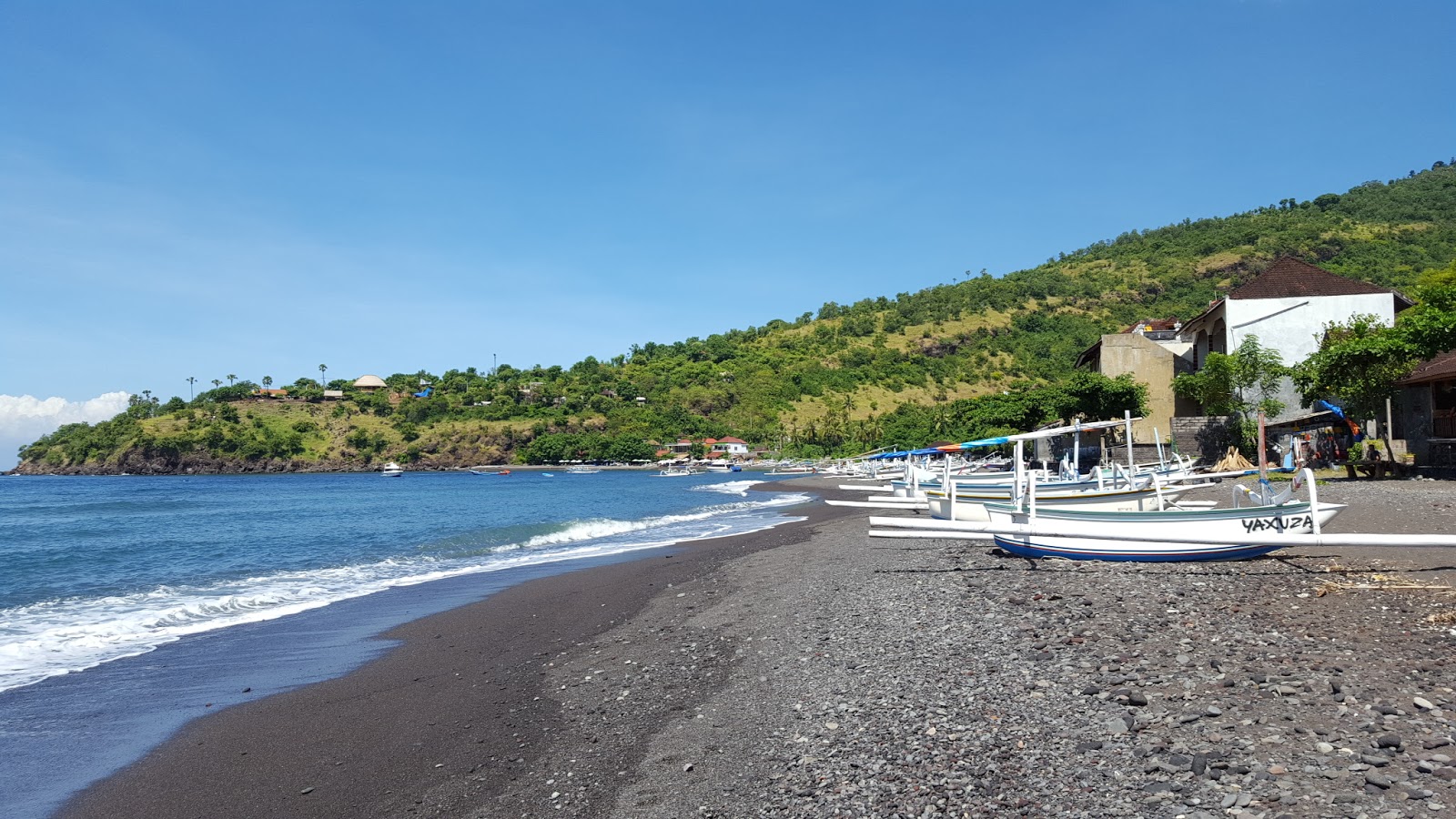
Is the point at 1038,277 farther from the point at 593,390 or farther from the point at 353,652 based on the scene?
the point at 353,652

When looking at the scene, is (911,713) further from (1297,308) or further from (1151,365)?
(1151,365)

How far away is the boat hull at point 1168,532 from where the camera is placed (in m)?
11.4

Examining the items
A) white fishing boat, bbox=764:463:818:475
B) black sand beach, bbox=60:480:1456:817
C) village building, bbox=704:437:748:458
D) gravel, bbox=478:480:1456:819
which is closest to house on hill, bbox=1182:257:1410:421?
black sand beach, bbox=60:480:1456:817

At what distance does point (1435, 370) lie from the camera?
24.1 meters

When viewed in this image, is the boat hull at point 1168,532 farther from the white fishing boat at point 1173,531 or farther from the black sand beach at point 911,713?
the black sand beach at point 911,713

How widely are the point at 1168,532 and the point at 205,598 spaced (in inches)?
627

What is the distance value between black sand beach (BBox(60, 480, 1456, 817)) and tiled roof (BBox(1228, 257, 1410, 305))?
30977 millimetres

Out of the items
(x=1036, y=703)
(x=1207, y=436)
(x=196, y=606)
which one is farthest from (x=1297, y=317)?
(x=196, y=606)

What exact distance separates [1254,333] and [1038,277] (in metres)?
125

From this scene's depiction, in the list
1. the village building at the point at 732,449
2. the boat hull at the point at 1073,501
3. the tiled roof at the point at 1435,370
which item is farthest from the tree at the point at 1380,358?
the village building at the point at 732,449

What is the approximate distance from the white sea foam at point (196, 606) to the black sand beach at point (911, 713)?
4.02m

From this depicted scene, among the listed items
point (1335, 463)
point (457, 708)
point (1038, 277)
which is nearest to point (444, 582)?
point (457, 708)

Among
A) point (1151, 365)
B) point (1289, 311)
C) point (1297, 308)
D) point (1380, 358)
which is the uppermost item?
point (1297, 308)

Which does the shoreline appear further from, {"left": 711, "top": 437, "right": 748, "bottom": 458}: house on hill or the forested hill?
{"left": 711, "top": 437, "right": 748, "bottom": 458}: house on hill
